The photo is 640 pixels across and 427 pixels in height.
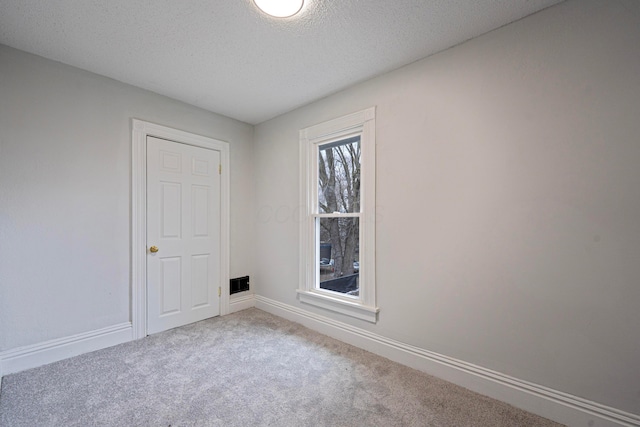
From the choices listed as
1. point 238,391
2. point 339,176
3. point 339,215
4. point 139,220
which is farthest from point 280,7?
point 238,391

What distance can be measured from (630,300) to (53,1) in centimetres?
369

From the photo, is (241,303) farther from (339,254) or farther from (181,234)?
(339,254)

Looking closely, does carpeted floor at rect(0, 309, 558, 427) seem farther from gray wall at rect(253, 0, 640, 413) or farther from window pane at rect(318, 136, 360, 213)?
window pane at rect(318, 136, 360, 213)

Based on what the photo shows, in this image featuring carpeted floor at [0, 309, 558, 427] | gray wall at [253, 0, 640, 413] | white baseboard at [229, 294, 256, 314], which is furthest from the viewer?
white baseboard at [229, 294, 256, 314]

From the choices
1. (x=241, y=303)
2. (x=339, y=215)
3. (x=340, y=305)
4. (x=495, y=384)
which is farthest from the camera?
(x=241, y=303)

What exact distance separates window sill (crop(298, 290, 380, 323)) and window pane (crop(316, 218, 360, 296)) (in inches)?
5.9

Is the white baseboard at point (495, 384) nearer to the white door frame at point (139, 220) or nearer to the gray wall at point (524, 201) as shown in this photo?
the gray wall at point (524, 201)

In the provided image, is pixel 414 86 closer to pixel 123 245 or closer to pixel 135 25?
pixel 135 25

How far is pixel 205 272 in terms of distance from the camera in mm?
3201

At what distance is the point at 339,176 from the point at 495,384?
2.11m

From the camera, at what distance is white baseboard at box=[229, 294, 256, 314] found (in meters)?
3.44

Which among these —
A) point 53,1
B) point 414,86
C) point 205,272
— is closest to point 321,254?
point 205,272

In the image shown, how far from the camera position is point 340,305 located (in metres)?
2.67

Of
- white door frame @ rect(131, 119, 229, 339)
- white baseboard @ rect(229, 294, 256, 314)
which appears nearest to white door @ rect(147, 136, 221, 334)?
white door frame @ rect(131, 119, 229, 339)
